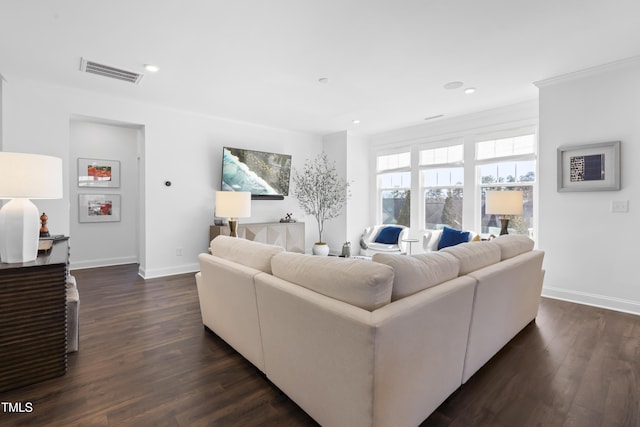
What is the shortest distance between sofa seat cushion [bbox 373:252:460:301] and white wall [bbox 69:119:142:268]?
15.7 ft

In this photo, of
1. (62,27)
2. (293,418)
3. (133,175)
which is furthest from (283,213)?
(293,418)

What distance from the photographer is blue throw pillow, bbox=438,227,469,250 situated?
4515 mm

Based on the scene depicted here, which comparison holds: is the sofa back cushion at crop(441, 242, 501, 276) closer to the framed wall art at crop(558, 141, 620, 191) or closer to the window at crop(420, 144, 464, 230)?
the framed wall art at crop(558, 141, 620, 191)

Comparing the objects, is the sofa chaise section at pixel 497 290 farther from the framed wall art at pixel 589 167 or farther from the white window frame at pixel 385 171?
the white window frame at pixel 385 171

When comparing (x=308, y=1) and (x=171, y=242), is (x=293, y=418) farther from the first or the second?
(x=171, y=242)

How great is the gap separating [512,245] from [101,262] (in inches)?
240

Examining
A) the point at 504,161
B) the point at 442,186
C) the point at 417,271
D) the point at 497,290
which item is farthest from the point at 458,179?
the point at 417,271

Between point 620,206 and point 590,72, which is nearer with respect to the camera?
point 620,206

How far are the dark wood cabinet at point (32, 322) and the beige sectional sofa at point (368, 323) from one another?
1.00 metres

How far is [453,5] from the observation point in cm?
231

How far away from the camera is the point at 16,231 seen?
1959 millimetres

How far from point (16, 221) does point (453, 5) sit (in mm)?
3314

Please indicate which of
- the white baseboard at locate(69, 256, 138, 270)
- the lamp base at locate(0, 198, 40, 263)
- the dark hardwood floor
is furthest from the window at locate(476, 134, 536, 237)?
the white baseboard at locate(69, 256, 138, 270)

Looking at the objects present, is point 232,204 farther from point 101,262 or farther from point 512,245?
point 101,262
